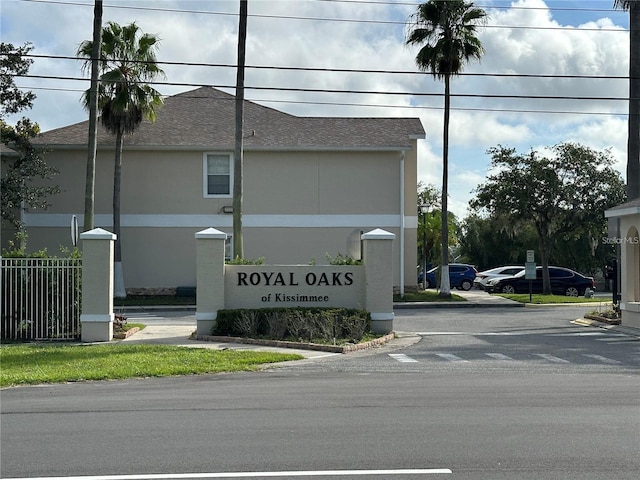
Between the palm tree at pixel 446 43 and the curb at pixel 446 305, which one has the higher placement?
the palm tree at pixel 446 43

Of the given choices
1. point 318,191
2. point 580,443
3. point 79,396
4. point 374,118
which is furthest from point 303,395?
point 374,118

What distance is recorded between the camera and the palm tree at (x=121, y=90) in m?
31.8

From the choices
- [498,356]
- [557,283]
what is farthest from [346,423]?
[557,283]

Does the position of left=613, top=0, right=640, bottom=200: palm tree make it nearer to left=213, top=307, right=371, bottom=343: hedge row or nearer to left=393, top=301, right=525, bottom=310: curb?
left=393, top=301, right=525, bottom=310: curb

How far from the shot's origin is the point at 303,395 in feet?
38.5

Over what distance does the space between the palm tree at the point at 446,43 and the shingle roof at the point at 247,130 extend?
8.74 feet

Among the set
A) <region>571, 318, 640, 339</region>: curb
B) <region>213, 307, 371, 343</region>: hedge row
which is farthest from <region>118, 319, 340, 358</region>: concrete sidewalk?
<region>571, 318, 640, 339</region>: curb

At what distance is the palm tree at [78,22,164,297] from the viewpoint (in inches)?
1252

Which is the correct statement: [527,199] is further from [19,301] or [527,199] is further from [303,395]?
[303,395]

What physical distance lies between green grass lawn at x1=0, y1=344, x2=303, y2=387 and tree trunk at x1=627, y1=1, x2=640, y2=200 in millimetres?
15167

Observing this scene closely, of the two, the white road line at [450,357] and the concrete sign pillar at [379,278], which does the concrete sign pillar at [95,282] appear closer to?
the concrete sign pillar at [379,278]

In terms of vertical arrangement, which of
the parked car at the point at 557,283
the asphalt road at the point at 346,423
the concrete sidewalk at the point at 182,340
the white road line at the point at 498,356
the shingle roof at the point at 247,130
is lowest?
the concrete sidewalk at the point at 182,340

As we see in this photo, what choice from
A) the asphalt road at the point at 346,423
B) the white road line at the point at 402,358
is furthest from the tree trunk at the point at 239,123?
the asphalt road at the point at 346,423

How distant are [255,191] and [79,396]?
75.8 ft
